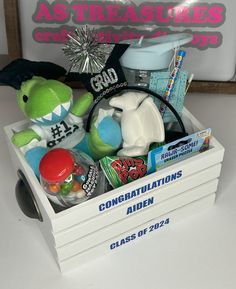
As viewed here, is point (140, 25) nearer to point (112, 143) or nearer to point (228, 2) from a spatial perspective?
point (228, 2)

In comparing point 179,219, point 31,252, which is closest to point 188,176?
point 179,219

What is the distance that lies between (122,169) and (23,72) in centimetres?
17

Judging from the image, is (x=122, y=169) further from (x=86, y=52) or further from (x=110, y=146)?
(x=86, y=52)

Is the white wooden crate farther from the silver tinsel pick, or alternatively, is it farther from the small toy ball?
the silver tinsel pick

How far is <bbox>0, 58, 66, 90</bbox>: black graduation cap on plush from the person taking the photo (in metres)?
0.56

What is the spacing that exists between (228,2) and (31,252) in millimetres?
436

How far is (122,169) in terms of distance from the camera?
0.53 metres

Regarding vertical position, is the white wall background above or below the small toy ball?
above

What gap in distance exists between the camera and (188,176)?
1.83 feet

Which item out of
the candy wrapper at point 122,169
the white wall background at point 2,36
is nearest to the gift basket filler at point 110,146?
the candy wrapper at point 122,169

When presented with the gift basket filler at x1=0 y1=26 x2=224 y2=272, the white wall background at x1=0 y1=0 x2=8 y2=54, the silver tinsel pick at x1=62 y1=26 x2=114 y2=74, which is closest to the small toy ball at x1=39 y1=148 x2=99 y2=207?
the gift basket filler at x1=0 y1=26 x2=224 y2=272

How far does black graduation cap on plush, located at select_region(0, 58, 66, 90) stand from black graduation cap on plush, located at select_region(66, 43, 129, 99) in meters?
0.04

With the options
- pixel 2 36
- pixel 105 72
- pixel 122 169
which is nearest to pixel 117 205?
pixel 122 169

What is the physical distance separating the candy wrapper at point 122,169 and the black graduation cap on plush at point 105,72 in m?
0.08
